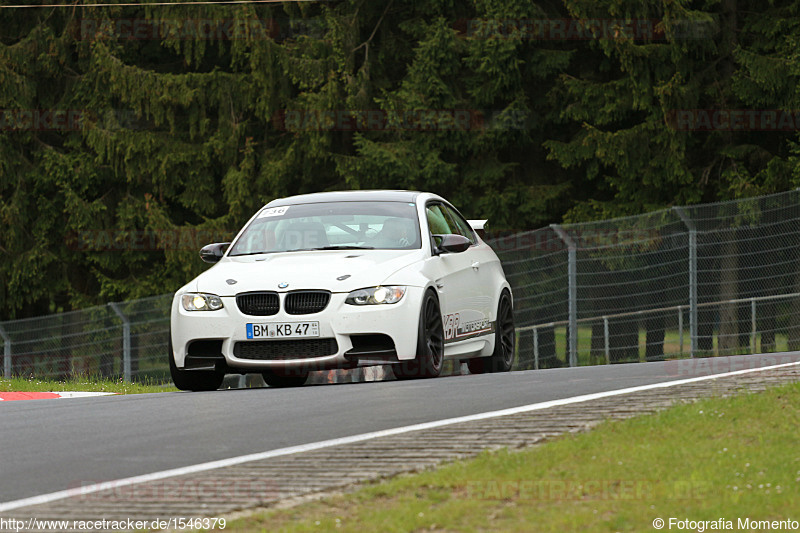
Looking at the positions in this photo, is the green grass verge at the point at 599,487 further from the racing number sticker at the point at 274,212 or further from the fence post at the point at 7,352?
the fence post at the point at 7,352

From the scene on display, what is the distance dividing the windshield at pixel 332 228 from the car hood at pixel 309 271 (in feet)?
1.20

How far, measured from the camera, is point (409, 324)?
38.2 ft

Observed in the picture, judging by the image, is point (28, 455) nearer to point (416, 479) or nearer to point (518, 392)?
point (416, 479)

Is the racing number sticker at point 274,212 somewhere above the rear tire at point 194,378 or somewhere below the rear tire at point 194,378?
above

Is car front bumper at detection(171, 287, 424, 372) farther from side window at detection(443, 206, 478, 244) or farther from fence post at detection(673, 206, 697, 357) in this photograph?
fence post at detection(673, 206, 697, 357)

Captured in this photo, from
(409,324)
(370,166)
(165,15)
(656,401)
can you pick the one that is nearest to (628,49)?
(370,166)

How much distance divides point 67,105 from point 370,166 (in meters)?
7.45

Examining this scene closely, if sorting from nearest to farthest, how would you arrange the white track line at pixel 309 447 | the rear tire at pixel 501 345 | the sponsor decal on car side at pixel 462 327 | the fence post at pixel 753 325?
the white track line at pixel 309 447, the sponsor decal on car side at pixel 462 327, the rear tire at pixel 501 345, the fence post at pixel 753 325

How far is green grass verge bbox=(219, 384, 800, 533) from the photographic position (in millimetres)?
6012

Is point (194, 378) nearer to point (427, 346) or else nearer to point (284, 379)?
point (427, 346)

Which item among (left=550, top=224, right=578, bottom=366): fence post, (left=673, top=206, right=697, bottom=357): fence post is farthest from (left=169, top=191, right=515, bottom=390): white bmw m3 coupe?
(left=673, top=206, right=697, bottom=357): fence post

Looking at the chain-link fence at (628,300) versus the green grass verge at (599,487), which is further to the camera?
the chain-link fence at (628,300)

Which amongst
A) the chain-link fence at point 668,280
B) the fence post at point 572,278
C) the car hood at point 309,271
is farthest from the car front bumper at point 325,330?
the fence post at point 572,278

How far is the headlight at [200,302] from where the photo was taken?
1180cm
